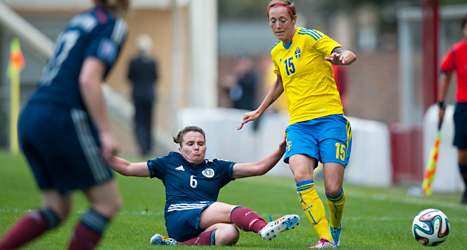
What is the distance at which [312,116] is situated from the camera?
16.0 ft

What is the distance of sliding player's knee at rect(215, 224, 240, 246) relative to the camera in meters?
4.54

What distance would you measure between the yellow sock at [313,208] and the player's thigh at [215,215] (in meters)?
0.57

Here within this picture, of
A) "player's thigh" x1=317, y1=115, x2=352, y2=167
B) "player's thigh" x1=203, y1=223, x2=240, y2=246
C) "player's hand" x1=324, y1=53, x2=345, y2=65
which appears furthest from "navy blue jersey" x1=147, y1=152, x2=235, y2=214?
"player's hand" x1=324, y1=53, x2=345, y2=65

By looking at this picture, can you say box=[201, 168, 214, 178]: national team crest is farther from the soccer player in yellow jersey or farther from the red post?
the red post

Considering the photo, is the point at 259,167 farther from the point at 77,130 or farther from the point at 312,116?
the point at 77,130

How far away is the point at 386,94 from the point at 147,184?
20655 mm

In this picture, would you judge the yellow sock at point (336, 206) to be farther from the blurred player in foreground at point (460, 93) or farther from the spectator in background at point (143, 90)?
the spectator in background at point (143, 90)

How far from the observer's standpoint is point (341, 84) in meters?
11.3

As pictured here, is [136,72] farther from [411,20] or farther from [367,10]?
[367,10]

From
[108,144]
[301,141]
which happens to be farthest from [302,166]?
[108,144]

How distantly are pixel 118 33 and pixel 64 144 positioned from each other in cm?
67

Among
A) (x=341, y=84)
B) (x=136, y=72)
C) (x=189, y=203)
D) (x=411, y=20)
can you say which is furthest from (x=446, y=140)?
(x=136, y=72)

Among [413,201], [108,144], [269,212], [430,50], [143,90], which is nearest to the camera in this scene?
[108,144]

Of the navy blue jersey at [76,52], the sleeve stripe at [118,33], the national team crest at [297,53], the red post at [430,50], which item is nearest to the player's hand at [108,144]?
the navy blue jersey at [76,52]
